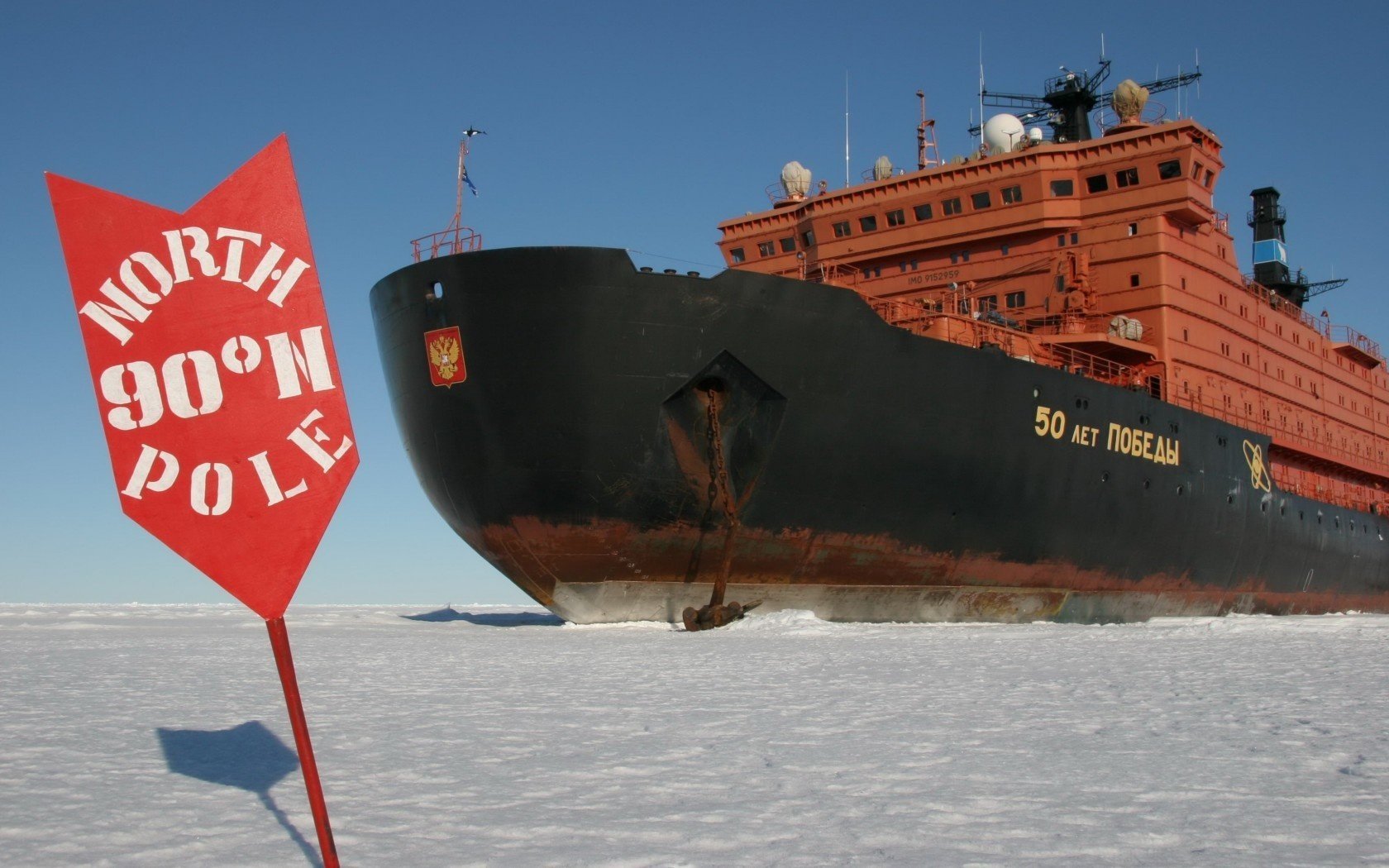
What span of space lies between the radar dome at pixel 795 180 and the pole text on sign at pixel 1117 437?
8.95 meters

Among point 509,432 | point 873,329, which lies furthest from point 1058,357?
point 509,432

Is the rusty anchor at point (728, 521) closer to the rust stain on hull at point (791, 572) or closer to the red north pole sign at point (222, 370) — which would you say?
the rust stain on hull at point (791, 572)

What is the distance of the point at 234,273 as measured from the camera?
3.50 meters

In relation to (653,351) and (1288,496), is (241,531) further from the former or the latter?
(1288,496)

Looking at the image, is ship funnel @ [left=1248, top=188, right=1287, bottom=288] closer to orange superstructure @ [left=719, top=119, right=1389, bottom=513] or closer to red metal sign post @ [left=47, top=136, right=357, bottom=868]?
orange superstructure @ [left=719, top=119, right=1389, bottom=513]

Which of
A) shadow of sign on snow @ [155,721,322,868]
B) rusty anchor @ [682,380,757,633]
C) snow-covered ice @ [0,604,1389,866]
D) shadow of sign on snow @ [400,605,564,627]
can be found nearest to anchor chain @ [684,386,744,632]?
rusty anchor @ [682,380,757,633]

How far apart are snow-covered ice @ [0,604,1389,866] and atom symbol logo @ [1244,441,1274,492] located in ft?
39.3

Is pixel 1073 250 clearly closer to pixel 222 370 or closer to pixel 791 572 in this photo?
pixel 791 572

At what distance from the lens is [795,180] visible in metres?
23.6

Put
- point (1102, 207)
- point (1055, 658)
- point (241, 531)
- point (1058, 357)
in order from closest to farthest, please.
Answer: point (241, 531) < point (1055, 658) < point (1058, 357) < point (1102, 207)

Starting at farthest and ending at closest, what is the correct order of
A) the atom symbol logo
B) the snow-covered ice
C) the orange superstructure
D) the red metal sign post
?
the atom symbol logo < the orange superstructure < the snow-covered ice < the red metal sign post

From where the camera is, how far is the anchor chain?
13000 millimetres

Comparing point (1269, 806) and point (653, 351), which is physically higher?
point (653, 351)

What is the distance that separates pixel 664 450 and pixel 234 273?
31.9ft
